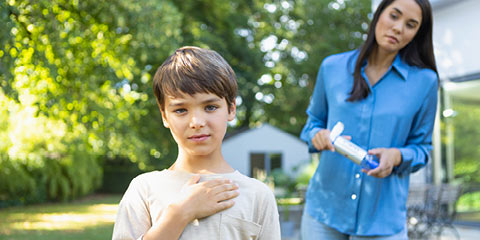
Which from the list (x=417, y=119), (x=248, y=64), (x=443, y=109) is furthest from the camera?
(x=248, y=64)

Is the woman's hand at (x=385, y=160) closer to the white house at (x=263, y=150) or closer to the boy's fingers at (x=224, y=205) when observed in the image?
the boy's fingers at (x=224, y=205)

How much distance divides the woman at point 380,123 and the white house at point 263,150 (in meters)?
18.8

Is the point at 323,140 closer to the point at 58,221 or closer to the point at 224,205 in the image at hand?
the point at 224,205

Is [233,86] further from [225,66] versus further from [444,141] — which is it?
[444,141]

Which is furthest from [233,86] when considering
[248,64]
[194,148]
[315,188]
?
[248,64]

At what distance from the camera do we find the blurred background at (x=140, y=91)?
20.9 ft

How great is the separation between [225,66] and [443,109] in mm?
8690

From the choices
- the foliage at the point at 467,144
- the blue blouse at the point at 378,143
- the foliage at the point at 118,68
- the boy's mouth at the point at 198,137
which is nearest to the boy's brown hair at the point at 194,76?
the boy's mouth at the point at 198,137

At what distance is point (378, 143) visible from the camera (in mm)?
1990

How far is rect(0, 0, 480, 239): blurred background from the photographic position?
6379 mm

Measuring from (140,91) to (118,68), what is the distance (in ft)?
9.72

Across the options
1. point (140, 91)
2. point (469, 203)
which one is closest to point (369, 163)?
point (469, 203)

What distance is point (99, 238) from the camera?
31.4ft

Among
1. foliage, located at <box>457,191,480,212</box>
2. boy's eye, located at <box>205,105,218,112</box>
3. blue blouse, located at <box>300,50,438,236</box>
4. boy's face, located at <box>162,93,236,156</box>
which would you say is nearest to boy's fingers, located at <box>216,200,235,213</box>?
boy's face, located at <box>162,93,236,156</box>
